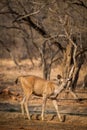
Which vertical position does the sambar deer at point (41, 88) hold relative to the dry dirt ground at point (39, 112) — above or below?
above

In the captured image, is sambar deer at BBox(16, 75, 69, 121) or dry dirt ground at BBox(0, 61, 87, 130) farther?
sambar deer at BBox(16, 75, 69, 121)

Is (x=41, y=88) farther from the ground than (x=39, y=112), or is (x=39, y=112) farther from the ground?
(x=41, y=88)

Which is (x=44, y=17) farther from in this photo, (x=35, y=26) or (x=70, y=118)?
(x=70, y=118)

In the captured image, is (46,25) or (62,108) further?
(46,25)

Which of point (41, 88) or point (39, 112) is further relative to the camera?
point (39, 112)

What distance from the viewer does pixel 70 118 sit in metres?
14.9

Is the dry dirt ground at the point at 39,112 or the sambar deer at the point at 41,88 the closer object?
the dry dirt ground at the point at 39,112

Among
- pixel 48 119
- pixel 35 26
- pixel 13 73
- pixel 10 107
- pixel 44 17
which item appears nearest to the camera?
pixel 48 119

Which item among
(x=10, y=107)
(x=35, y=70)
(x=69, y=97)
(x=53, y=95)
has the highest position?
(x=53, y=95)

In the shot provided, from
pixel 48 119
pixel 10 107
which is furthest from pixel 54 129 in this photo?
pixel 10 107

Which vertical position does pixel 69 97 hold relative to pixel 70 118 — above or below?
below

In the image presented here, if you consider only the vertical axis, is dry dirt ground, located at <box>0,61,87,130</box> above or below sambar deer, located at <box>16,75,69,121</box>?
below

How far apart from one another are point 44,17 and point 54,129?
41.9ft

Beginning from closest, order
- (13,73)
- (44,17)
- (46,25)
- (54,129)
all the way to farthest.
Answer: (54,129), (44,17), (46,25), (13,73)
